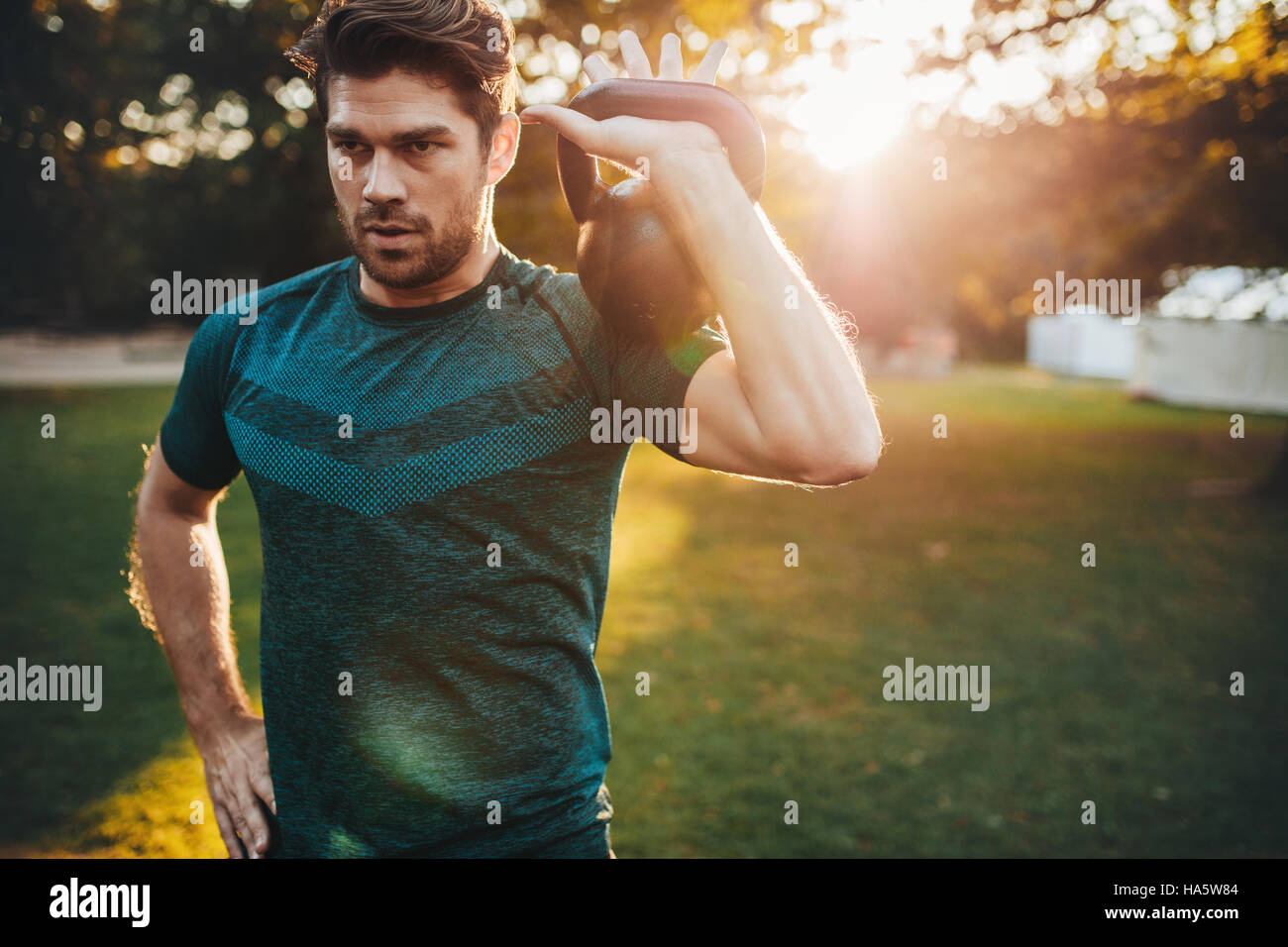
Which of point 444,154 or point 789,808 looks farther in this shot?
point 789,808

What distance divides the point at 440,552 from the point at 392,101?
3.06 ft

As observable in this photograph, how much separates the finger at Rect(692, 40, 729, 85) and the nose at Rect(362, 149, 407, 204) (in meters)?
0.64

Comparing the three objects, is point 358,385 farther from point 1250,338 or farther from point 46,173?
point 1250,338

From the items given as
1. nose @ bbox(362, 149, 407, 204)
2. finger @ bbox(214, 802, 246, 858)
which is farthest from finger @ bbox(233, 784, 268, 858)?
nose @ bbox(362, 149, 407, 204)

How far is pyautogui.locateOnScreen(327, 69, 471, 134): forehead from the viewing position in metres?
1.77

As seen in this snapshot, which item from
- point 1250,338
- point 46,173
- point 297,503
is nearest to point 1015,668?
point 297,503

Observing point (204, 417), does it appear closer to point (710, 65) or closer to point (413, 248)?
point (413, 248)

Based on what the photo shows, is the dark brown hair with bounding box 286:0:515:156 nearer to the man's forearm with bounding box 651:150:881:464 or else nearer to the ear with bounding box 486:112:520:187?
the ear with bounding box 486:112:520:187

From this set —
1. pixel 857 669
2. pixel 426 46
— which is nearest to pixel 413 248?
pixel 426 46

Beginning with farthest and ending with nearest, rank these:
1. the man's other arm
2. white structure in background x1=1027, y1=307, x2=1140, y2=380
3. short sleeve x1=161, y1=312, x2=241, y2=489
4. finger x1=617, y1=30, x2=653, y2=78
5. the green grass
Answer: white structure in background x1=1027, y1=307, x2=1140, y2=380
the green grass
the man's other arm
short sleeve x1=161, y1=312, x2=241, y2=489
finger x1=617, y1=30, x2=653, y2=78

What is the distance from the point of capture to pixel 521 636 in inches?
72.4

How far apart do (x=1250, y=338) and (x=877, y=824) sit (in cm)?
2591

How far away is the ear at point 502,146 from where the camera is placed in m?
1.93

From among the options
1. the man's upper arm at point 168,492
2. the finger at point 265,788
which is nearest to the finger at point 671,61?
the man's upper arm at point 168,492
